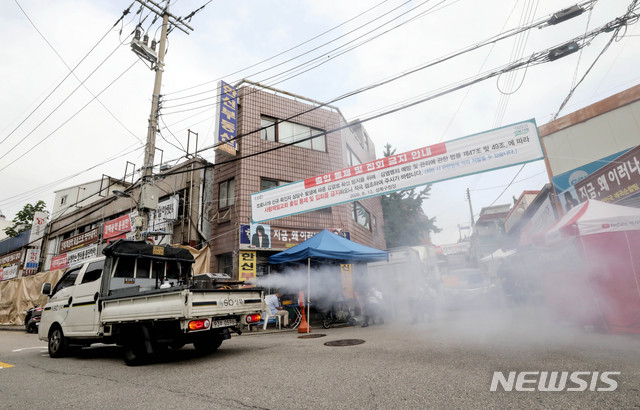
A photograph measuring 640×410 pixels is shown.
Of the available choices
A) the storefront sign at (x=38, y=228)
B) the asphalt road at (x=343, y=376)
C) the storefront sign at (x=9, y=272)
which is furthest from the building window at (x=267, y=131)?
the storefront sign at (x=9, y=272)

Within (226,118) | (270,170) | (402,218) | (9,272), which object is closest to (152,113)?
(226,118)

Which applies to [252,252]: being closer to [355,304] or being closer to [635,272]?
[355,304]

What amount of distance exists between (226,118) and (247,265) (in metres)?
6.67

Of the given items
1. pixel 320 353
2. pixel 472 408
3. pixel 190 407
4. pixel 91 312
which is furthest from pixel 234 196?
pixel 472 408

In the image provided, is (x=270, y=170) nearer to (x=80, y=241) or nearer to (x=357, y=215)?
(x=357, y=215)

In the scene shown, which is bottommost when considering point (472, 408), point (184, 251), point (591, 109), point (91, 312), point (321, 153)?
point (472, 408)

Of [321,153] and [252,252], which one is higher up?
[321,153]

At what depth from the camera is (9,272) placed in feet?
85.8

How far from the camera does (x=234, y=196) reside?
15039 millimetres

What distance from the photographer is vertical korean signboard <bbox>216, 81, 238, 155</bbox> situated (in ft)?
46.1

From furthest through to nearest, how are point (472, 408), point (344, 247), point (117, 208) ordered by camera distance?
point (117, 208) → point (344, 247) → point (472, 408)

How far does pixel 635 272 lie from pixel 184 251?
956cm

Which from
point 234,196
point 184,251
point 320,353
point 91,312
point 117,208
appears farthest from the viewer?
point 117,208

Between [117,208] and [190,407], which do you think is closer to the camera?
[190,407]
